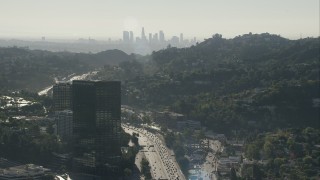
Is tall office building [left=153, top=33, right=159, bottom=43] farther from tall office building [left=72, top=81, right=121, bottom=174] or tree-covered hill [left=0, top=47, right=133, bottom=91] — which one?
tall office building [left=72, top=81, right=121, bottom=174]

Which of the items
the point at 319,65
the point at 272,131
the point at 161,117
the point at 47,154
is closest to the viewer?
the point at 47,154

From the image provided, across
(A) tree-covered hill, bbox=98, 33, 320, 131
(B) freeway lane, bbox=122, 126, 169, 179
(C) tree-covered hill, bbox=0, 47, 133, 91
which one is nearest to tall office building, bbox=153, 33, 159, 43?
→ (C) tree-covered hill, bbox=0, 47, 133, 91

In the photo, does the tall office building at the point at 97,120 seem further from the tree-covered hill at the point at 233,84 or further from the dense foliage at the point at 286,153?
the tree-covered hill at the point at 233,84

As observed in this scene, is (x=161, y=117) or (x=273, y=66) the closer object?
(x=161, y=117)

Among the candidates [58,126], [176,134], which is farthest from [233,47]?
[58,126]

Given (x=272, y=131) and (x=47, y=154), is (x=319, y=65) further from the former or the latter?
(x=47, y=154)

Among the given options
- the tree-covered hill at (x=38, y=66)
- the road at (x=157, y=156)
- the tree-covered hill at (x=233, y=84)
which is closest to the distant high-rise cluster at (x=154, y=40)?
the tree-covered hill at (x=38, y=66)

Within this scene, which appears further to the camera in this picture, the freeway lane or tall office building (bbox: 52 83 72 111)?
tall office building (bbox: 52 83 72 111)

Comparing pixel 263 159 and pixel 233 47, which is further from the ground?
pixel 233 47
